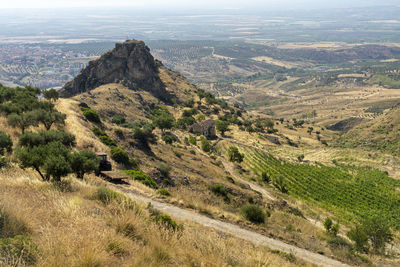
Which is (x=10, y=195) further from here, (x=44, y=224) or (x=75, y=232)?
(x=75, y=232)

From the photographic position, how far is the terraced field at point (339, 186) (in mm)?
44000

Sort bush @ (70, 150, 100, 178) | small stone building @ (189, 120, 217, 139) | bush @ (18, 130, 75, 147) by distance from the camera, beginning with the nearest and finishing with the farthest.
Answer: bush @ (70, 150, 100, 178)
bush @ (18, 130, 75, 147)
small stone building @ (189, 120, 217, 139)

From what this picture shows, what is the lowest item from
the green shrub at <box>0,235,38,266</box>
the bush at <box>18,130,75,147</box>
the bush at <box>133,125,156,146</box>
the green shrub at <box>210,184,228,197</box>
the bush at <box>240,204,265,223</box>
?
the green shrub at <box>210,184,228,197</box>

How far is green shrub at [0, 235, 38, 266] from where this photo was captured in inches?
226

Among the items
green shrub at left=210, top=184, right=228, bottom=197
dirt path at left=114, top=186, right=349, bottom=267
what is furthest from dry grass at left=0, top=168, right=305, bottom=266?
green shrub at left=210, top=184, right=228, bottom=197

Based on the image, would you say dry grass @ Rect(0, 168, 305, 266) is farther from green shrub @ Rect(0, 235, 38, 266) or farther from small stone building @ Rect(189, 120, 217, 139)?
small stone building @ Rect(189, 120, 217, 139)

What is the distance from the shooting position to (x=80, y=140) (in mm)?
28219

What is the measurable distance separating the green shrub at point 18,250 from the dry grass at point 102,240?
25cm

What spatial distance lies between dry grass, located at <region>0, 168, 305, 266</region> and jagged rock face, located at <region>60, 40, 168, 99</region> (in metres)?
109

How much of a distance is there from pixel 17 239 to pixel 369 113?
192142 millimetres

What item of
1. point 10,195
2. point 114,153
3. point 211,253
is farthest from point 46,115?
point 211,253

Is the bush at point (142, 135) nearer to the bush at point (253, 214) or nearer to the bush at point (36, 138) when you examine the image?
the bush at point (36, 138)

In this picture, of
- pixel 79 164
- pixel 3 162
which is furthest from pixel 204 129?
pixel 3 162

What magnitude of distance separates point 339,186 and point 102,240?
191 feet
